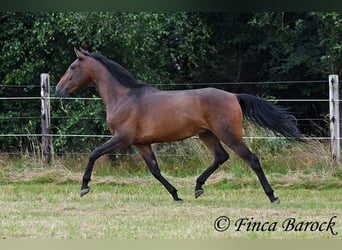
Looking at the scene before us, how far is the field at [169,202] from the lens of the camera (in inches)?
175

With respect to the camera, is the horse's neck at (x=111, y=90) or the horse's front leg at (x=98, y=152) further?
the horse's neck at (x=111, y=90)

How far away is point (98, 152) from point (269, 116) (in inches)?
79.2

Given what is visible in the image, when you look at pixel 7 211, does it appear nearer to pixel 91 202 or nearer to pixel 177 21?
pixel 91 202

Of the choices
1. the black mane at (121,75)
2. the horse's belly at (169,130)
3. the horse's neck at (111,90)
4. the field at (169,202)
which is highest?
the black mane at (121,75)

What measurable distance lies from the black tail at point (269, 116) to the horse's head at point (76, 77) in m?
2.06

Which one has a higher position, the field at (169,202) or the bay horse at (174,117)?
the bay horse at (174,117)

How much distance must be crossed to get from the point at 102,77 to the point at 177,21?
18.1 feet

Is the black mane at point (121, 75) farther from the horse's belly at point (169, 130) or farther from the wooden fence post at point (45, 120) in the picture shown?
the wooden fence post at point (45, 120)

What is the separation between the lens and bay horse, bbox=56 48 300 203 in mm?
6777

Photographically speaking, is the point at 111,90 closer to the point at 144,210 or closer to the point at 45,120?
the point at 144,210

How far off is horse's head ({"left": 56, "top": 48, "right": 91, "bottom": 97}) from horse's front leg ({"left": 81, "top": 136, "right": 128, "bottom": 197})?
0.99 metres

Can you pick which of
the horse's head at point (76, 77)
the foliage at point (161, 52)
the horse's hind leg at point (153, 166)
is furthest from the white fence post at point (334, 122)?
the horse's head at point (76, 77)

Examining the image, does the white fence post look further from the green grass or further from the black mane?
the black mane

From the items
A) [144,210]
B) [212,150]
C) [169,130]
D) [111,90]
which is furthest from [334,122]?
[144,210]
